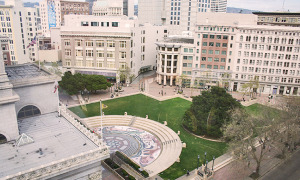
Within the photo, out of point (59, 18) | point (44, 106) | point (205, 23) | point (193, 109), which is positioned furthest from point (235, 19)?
point (59, 18)

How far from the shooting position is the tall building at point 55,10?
160125 millimetres

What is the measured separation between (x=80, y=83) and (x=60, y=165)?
155ft

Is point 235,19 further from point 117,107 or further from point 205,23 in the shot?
point 117,107

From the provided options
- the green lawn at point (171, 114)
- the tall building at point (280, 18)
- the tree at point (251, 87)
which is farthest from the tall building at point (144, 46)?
the tall building at point (280, 18)

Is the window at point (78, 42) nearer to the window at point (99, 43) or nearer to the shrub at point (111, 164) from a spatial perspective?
the window at point (99, 43)

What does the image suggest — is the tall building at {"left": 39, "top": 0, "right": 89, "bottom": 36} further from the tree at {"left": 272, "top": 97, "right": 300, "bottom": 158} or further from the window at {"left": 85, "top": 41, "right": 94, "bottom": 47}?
the tree at {"left": 272, "top": 97, "right": 300, "bottom": 158}

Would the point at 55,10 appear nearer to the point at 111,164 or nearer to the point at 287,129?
the point at 111,164

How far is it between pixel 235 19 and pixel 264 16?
33.4 meters

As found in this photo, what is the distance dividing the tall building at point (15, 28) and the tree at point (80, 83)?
47705 millimetres

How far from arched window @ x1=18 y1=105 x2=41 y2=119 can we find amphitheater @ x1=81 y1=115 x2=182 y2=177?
63.3 feet

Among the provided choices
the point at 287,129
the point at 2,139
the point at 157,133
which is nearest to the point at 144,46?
the point at 157,133

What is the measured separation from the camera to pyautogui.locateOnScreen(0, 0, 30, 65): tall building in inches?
4104

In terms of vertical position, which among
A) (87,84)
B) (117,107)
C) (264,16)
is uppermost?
(264,16)

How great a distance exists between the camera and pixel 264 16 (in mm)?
105812
